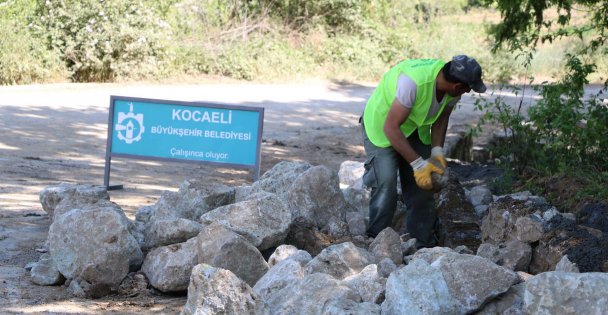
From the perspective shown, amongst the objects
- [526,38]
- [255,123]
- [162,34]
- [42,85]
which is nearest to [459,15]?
[162,34]

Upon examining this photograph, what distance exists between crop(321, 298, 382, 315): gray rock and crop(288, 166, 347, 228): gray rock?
2.28 meters

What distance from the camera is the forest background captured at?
9.35 m

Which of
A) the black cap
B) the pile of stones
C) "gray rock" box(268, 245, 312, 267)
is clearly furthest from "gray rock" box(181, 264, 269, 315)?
the black cap

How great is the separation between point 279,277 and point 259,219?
0.89 meters

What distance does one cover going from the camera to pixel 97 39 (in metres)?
19.2

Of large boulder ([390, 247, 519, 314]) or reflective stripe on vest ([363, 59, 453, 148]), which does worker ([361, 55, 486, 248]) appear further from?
large boulder ([390, 247, 519, 314])

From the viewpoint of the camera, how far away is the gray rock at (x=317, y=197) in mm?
6859

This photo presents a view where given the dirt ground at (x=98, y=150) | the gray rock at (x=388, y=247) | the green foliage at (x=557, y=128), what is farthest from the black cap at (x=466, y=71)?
the green foliage at (x=557, y=128)

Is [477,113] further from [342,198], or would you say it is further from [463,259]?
[463,259]

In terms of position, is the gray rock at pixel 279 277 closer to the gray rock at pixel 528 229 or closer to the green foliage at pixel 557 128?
the gray rock at pixel 528 229

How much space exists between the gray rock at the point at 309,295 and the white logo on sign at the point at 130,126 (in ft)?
12.1

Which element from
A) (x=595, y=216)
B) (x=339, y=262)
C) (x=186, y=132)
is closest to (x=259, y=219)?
(x=339, y=262)

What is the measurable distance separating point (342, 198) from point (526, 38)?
3.68 m

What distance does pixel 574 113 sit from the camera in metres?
9.06
